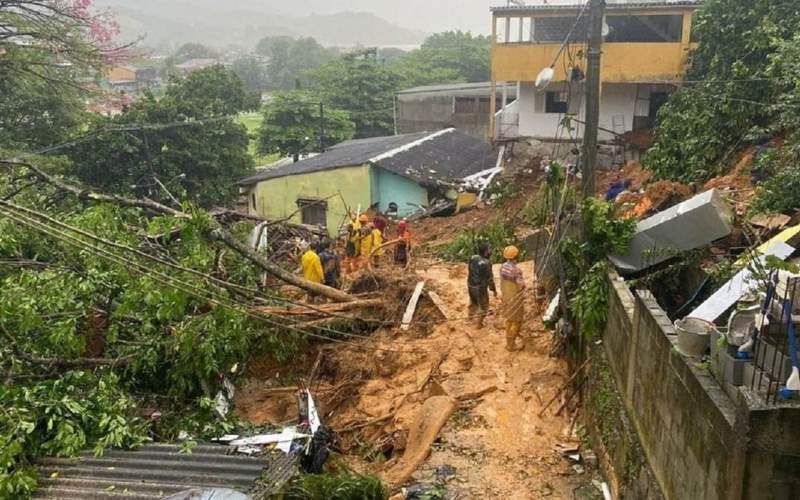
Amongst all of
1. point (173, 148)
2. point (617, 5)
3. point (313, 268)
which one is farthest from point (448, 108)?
point (313, 268)

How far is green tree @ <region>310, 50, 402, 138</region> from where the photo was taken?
42906 mm

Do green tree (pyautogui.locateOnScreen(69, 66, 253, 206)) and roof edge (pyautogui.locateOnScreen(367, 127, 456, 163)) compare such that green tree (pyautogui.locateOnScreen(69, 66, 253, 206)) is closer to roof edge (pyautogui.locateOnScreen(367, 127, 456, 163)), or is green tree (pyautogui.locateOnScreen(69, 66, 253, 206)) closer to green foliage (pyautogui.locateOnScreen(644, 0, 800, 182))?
roof edge (pyautogui.locateOnScreen(367, 127, 456, 163))

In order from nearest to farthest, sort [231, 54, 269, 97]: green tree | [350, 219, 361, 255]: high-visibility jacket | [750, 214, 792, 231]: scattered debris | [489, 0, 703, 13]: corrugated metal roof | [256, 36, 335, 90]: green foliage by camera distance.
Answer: [750, 214, 792, 231]: scattered debris < [350, 219, 361, 255]: high-visibility jacket < [489, 0, 703, 13]: corrugated metal roof < [231, 54, 269, 97]: green tree < [256, 36, 335, 90]: green foliage

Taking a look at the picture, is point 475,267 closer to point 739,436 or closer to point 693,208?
point 693,208

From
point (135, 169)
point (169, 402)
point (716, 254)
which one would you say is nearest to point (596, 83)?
point (716, 254)

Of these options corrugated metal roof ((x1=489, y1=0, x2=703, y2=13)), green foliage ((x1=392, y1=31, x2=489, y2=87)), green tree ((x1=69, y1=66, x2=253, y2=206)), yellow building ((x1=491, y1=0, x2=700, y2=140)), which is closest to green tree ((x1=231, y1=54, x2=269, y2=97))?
A: green foliage ((x1=392, y1=31, x2=489, y2=87))

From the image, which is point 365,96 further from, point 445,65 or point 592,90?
point 592,90

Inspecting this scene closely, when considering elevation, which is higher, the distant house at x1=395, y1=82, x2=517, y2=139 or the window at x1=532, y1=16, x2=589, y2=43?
the window at x1=532, y1=16, x2=589, y2=43

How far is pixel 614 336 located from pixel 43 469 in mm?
5816

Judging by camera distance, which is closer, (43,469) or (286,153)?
(43,469)

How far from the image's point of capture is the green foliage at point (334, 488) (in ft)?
18.0

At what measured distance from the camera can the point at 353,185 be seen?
831 inches

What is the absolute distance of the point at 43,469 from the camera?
223 inches

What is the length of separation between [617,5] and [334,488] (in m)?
18.9
